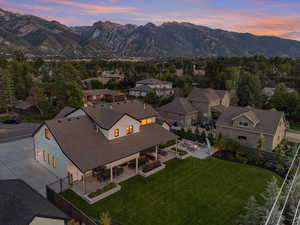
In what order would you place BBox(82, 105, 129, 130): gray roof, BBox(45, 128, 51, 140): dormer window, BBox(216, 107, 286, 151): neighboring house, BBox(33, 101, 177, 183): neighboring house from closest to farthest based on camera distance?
BBox(33, 101, 177, 183): neighboring house, BBox(45, 128, 51, 140): dormer window, BBox(82, 105, 129, 130): gray roof, BBox(216, 107, 286, 151): neighboring house

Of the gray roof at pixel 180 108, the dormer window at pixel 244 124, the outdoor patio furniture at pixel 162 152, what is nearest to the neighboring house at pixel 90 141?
the outdoor patio furniture at pixel 162 152

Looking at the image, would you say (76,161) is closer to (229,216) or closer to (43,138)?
(43,138)

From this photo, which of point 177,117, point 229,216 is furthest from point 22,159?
point 177,117

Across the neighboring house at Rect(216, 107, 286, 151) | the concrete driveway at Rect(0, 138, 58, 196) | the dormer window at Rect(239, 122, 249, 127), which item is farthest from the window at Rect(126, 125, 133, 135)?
the dormer window at Rect(239, 122, 249, 127)

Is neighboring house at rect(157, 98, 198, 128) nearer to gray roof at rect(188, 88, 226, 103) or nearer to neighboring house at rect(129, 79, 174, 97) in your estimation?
gray roof at rect(188, 88, 226, 103)

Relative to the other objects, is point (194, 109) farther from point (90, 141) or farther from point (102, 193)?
point (102, 193)

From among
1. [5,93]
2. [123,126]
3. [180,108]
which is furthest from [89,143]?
[5,93]

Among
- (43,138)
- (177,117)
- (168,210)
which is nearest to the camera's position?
(168,210)
